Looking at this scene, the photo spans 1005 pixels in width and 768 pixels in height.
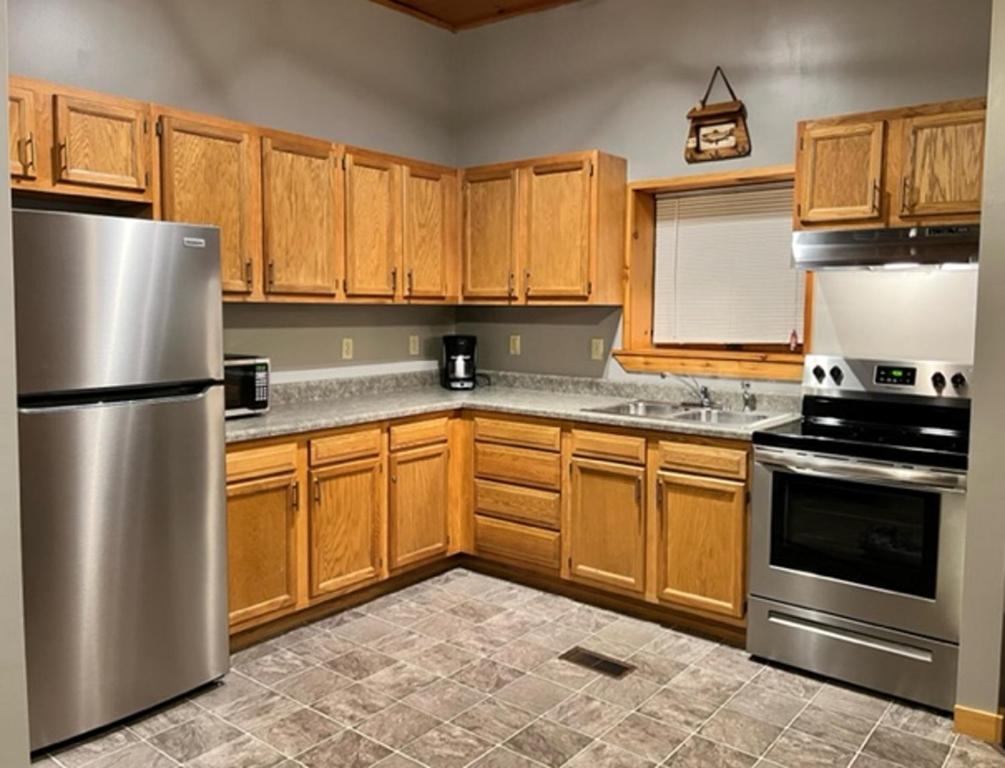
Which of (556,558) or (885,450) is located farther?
(556,558)

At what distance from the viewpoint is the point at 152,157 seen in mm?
3150

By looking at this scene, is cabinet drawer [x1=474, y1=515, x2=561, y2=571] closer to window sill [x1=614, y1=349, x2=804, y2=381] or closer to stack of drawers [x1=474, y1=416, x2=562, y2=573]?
stack of drawers [x1=474, y1=416, x2=562, y2=573]

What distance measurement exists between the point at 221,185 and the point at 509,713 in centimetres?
235

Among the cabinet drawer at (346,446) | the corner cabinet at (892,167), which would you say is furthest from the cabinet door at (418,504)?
the corner cabinet at (892,167)

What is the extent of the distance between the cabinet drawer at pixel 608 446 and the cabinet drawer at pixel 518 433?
0.39 ft

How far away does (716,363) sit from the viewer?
396 centimetres

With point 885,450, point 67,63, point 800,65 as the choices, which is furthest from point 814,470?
point 67,63

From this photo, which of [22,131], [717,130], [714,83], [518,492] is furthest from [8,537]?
[714,83]

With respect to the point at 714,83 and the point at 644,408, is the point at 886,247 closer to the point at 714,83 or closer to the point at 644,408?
the point at 714,83

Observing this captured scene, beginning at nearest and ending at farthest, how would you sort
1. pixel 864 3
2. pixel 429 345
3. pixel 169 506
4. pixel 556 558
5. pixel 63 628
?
1. pixel 63 628
2. pixel 169 506
3. pixel 864 3
4. pixel 556 558
5. pixel 429 345

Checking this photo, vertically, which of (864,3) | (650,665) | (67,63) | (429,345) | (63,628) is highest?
(864,3)

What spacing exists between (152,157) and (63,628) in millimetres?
1736

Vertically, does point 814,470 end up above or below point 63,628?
above

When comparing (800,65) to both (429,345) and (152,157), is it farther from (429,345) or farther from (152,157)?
(152,157)
